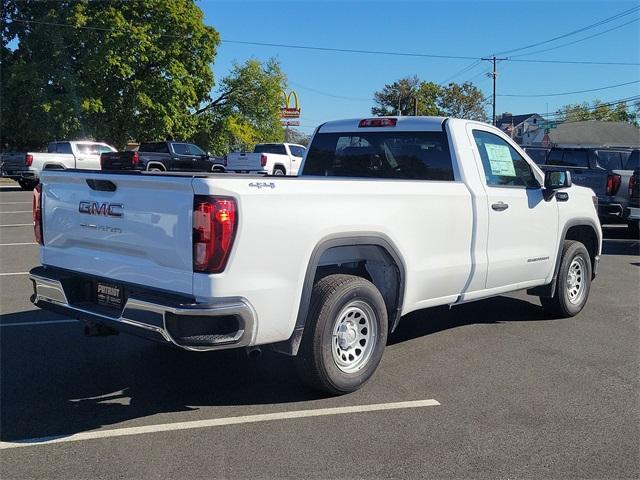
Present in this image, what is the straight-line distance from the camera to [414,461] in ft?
11.9

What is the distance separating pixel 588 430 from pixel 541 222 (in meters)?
2.68

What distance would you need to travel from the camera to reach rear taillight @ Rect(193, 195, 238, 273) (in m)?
3.66

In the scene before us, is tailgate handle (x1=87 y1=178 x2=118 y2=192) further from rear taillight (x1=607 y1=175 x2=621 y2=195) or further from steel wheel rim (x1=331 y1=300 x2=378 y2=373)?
rear taillight (x1=607 y1=175 x2=621 y2=195)

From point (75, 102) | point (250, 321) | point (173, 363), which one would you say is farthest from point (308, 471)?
point (75, 102)

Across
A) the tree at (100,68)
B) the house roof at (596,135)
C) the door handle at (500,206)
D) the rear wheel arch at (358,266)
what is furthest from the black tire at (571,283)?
the house roof at (596,135)

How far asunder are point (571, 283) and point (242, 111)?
36.2 metres

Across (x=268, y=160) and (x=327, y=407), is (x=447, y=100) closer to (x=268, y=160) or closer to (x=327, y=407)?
(x=268, y=160)

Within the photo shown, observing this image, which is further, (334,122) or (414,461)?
(334,122)

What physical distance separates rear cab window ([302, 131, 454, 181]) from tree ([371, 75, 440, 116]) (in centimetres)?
6263

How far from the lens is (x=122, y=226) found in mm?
4113

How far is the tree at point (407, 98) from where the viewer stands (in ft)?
234

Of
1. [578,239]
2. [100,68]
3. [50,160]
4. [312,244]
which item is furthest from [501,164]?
[100,68]

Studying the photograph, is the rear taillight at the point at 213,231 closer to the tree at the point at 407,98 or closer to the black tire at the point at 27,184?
the black tire at the point at 27,184

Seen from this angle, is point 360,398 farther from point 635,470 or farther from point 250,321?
point 635,470
